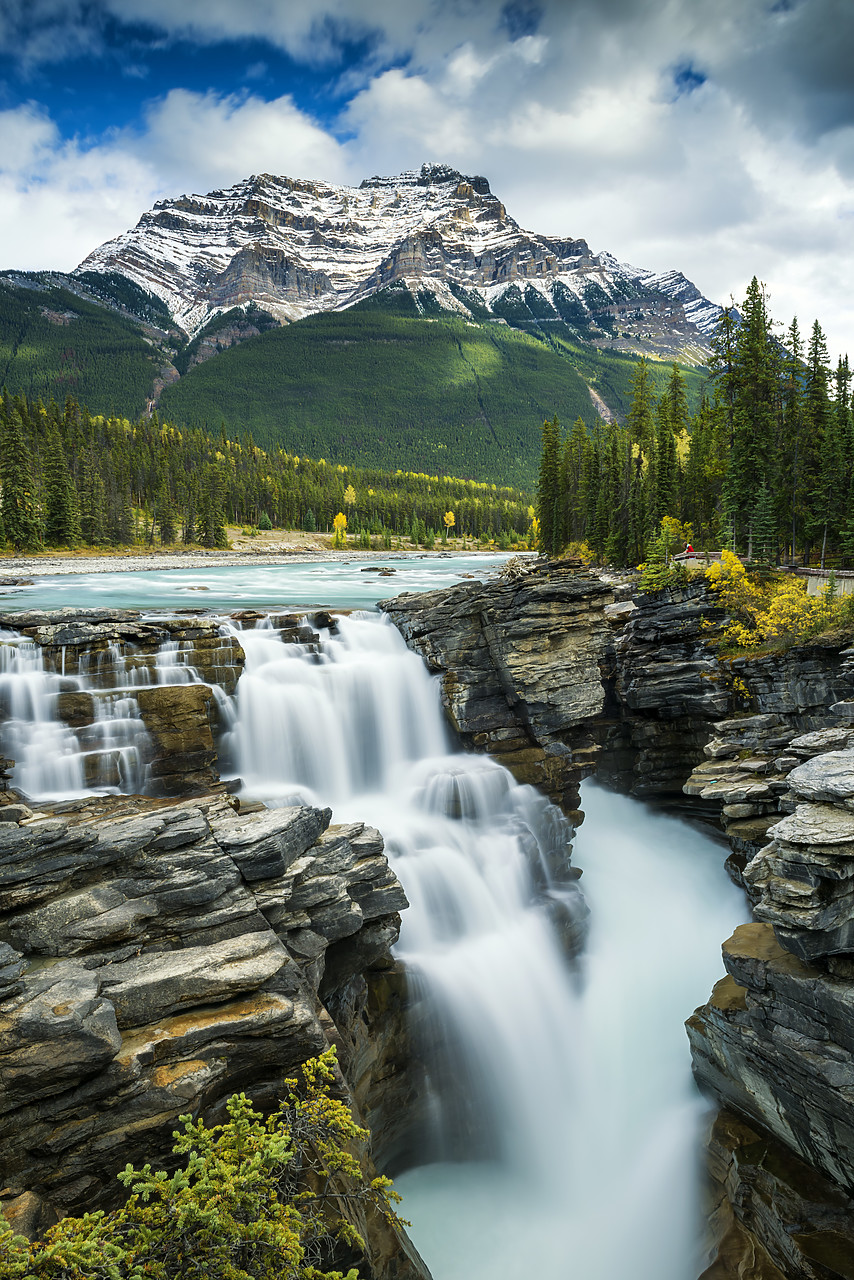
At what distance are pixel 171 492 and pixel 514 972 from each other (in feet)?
354

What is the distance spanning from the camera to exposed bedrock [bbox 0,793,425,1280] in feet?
24.0

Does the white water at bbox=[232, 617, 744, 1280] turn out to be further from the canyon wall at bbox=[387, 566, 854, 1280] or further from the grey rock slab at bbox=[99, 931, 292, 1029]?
the grey rock slab at bbox=[99, 931, 292, 1029]

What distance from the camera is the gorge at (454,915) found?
8812 millimetres

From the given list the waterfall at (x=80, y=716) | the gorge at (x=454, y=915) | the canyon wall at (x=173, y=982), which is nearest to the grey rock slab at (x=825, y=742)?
the gorge at (x=454, y=915)

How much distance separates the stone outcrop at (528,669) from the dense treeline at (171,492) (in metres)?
65.6

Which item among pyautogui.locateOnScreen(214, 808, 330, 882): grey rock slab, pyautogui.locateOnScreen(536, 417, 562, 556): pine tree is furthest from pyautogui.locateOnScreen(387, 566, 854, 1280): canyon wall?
pyautogui.locateOnScreen(536, 417, 562, 556): pine tree

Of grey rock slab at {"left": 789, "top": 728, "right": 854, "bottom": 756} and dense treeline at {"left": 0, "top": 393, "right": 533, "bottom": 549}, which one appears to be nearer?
grey rock slab at {"left": 789, "top": 728, "right": 854, "bottom": 756}

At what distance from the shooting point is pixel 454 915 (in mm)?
16547

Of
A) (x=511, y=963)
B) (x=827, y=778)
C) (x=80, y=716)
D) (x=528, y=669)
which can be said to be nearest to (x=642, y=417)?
(x=528, y=669)

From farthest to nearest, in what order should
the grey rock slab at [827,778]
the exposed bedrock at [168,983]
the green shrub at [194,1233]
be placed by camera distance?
the grey rock slab at [827,778]
the exposed bedrock at [168,983]
the green shrub at [194,1233]

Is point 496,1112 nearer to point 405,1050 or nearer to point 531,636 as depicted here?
point 405,1050

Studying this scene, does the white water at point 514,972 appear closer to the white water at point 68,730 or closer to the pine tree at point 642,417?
the white water at point 68,730

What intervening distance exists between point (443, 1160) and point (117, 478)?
342 feet

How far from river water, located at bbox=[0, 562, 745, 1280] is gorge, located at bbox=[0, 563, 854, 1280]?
78 millimetres
